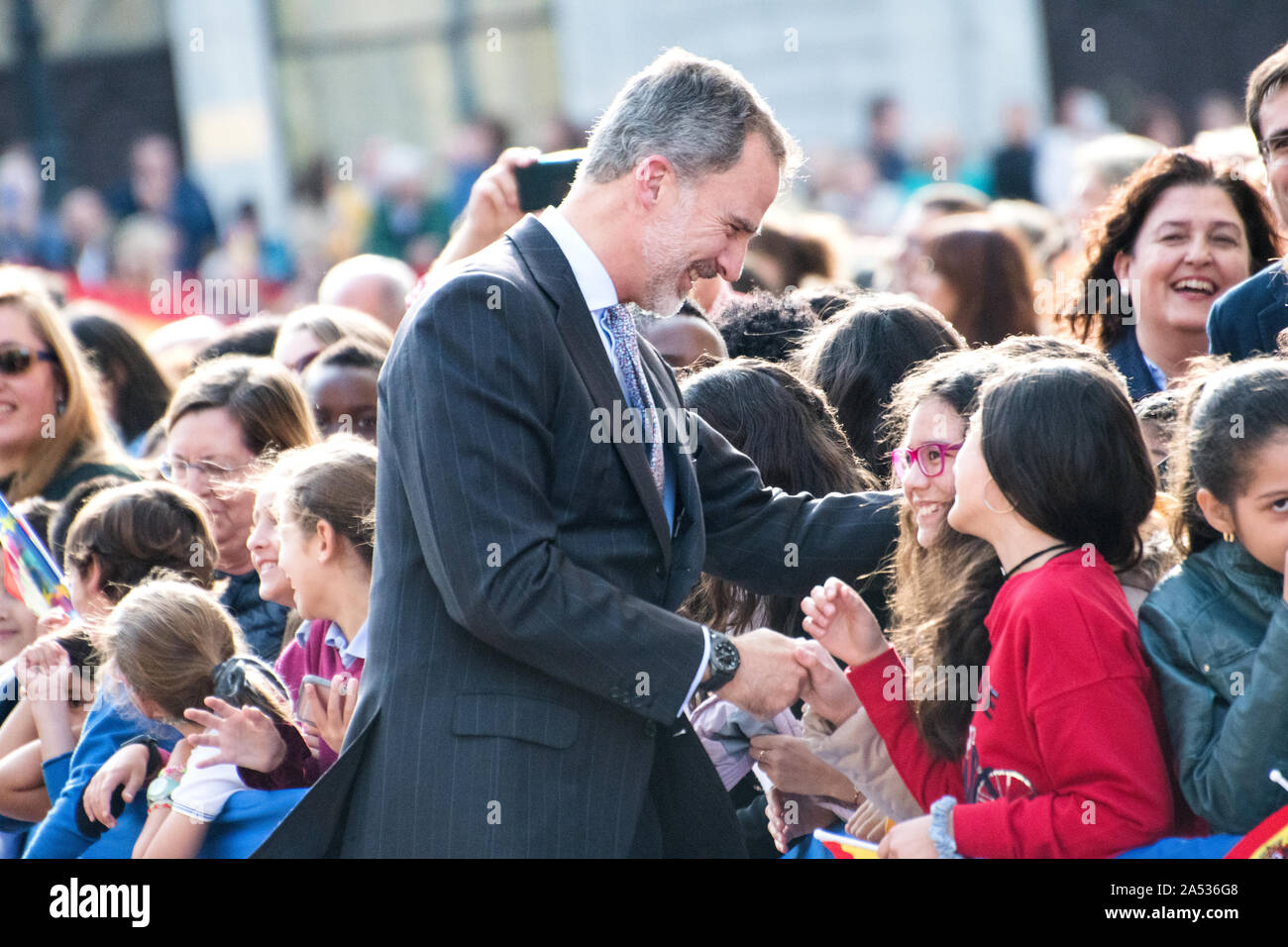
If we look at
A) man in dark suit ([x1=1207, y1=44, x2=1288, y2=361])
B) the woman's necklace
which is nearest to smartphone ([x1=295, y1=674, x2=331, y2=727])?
the woman's necklace

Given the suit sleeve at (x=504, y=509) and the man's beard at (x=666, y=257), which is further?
the man's beard at (x=666, y=257)

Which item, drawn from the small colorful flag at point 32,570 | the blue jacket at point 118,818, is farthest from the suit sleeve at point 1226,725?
the small colorful flag at point 32,570

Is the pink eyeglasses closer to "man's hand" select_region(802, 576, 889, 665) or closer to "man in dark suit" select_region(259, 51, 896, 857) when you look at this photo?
"man's hand" select_region(802, 576, 889, 665)

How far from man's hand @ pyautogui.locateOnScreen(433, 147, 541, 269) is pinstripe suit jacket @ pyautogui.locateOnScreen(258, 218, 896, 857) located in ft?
4.62

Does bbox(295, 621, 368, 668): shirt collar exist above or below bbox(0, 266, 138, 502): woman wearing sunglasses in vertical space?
below

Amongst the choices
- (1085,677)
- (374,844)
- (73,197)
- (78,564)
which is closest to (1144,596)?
(1085,677)

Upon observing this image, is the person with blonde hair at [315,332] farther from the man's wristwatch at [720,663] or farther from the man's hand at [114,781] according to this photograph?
the man's wristwatch at [720,663]

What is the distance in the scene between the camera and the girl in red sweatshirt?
92.9 inches

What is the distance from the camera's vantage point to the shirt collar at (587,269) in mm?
2609

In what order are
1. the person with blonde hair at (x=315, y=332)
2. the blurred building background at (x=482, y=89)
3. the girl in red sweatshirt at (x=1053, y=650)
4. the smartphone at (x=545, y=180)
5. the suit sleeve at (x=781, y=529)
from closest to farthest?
the girl in red sweatshirt at (x=1053, y=650)
the suit sleeve at (x=781, y=529)
the smartphone at (x=545, y=180)
the person with blonde hair at (x=315, y=332)
the blurred building background at (x=482, y=89)

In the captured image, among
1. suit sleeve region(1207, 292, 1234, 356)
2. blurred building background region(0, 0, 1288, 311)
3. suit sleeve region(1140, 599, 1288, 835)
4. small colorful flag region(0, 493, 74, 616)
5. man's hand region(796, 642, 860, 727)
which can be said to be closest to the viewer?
suit sleeve region(1140, 599, 1288, 835)

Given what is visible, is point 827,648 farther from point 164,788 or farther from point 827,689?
point 164,788

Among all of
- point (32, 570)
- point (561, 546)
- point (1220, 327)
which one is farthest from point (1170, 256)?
point (32, 570)

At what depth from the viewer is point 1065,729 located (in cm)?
236
